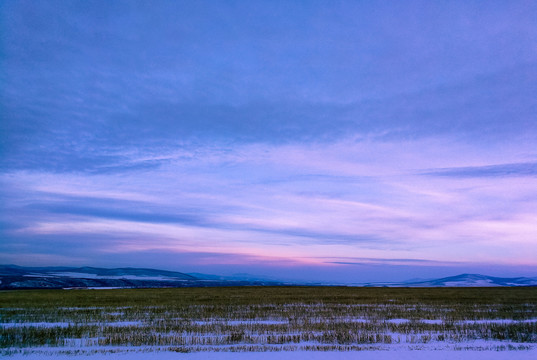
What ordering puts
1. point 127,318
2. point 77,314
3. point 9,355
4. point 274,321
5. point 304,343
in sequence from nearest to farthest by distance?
point 9,355
point 304,343
point 274,321
point 127,318
point 77,314

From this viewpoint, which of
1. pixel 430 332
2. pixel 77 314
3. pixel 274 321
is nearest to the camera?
pixel 430 332

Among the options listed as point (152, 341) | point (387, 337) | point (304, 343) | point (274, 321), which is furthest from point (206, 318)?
point (387, 337)

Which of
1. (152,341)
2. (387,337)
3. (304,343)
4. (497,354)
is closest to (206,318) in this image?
(152,341)

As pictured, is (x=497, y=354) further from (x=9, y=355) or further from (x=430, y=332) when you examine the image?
(x=9, y=355)

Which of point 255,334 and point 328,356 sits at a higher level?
point 328,356

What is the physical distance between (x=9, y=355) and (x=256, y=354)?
617cm

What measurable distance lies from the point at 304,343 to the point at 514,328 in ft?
26.3

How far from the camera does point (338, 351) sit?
33.3ft

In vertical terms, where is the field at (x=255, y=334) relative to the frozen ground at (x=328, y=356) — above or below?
below

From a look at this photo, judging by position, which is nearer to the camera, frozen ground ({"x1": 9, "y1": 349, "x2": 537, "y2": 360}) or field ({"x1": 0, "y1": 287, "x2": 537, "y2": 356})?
frozen ground ({"x1": 9, "y1": 349, "x2": 537, "y2": 360})

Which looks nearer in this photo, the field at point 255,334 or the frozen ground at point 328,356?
the frozen ground at point 328,356

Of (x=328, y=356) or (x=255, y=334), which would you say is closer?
(x=328, y=356)

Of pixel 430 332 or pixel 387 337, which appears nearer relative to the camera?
pixel 387 337

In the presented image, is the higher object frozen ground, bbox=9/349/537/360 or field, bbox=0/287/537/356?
frozen ground, bbox=9/349/537/360
